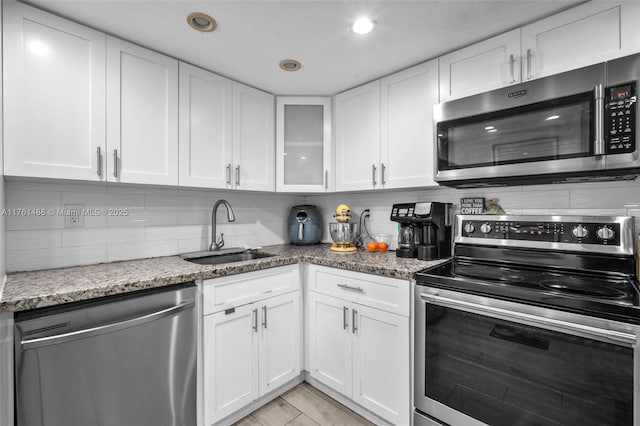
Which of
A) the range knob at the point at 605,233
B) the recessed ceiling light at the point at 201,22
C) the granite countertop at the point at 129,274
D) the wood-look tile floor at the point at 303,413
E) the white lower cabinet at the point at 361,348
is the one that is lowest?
the wood-look tile floor at the point at 303,413

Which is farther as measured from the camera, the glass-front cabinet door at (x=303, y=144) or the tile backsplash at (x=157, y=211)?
the glass-front cabinet door at (x=303, y=144)

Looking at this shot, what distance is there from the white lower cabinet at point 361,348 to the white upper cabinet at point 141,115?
3.73ft

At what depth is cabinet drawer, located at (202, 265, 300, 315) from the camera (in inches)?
60.5

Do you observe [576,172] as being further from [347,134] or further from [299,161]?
[299,161]

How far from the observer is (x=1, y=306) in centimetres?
99

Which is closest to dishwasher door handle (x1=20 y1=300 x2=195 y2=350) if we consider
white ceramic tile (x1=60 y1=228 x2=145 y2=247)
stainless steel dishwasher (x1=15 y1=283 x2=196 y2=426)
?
stainless steel dishwasher (x1=15 y1=283 x2=196 y2=426)

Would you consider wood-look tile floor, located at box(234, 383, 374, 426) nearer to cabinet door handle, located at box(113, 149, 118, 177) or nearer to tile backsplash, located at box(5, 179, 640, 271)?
tile backsplash, located at box(5, 179, 640, 271)

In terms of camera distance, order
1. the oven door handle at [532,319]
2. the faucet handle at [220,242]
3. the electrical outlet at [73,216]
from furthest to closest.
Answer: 1. the faucet handle at [220,242]
2. the electrical outlet at [73,216]
3. the oven door handle at [532,319]

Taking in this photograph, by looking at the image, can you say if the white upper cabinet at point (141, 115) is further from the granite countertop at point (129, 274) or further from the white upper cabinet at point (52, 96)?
the granite countertop at point (129, 274)

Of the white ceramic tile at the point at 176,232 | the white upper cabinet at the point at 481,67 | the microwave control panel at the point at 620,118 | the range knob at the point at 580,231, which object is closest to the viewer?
the microwave control panel at the point at 620,118

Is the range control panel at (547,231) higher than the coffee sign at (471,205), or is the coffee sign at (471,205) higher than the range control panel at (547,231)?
the coffee sign at (471,205)

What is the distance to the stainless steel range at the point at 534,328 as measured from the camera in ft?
3.24

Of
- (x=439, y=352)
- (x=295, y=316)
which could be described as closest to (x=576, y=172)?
(x=439, y=352)

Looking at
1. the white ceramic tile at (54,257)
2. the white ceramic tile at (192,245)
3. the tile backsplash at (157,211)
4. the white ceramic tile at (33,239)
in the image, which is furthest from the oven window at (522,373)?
the white ceramic tile at (33,239)
